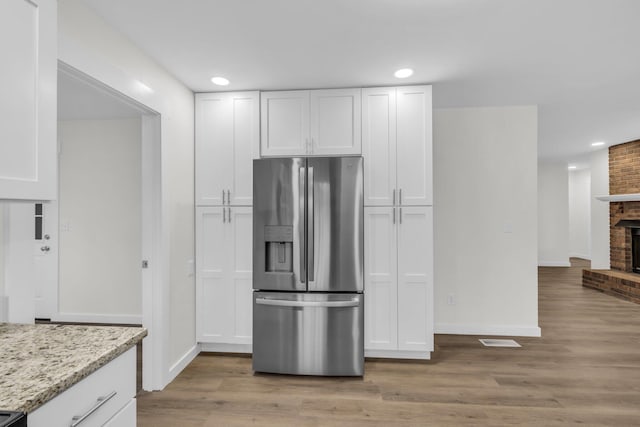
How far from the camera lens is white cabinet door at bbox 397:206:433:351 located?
10.5ft

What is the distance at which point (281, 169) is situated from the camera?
303 cm

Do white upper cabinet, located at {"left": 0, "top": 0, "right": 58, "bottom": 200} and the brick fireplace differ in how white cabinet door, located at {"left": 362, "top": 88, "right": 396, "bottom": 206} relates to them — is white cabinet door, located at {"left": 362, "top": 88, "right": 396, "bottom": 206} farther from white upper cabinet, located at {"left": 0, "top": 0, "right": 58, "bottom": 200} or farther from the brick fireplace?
the brick fireplace

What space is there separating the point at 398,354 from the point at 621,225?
5.53m

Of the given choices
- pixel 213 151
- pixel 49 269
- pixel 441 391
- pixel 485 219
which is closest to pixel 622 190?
Answer: pixel 485 219

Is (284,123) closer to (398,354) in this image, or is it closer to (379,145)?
(379,145)

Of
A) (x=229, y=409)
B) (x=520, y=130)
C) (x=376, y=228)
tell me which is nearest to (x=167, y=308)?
(x=229, y=409)

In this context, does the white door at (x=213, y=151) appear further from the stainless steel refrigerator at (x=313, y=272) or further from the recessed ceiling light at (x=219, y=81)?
the stainless steel refrigerator at (x=313, y=272)

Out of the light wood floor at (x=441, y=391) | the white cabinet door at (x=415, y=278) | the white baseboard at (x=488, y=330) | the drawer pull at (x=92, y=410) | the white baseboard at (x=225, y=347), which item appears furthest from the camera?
the white baseboard at (x=488, y=330)

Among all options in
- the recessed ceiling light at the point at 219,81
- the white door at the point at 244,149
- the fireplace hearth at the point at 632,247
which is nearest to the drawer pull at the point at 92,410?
the white door at the point at 244,149

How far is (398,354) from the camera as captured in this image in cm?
330

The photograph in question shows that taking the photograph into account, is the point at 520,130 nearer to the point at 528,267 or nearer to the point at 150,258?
the point at 528,267

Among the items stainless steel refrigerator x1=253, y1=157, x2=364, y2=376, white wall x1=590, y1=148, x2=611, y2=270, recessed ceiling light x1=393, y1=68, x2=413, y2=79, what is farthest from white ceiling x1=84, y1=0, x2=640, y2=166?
white wall x1=590, y1=148, x2=611, y2=270

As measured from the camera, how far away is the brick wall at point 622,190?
6043 mm

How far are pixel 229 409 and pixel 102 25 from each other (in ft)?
8.46
